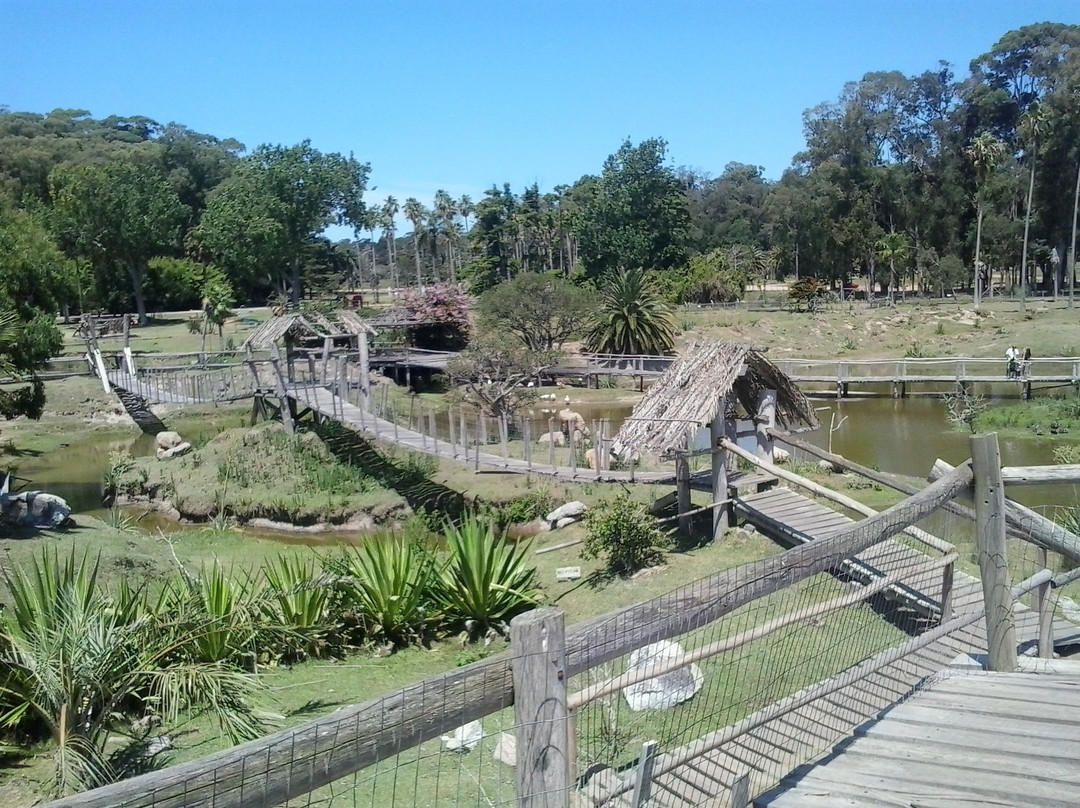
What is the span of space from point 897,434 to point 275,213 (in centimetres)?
2971

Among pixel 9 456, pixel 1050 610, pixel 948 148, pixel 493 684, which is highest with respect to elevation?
pixel 948 148

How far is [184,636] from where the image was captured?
5.96m

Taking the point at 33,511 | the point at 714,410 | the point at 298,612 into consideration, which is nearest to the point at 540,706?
the point at 298,612

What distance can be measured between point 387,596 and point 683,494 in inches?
165

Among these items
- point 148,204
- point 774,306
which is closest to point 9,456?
point 148,204

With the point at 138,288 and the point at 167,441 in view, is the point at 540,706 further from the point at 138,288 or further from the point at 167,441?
the point at 138,288

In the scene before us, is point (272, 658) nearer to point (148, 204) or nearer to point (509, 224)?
point (148, 204)

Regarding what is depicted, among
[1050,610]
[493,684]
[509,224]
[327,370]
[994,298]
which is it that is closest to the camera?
[493,684]

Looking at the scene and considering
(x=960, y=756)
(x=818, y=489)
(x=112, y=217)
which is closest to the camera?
(x=960, y=756)

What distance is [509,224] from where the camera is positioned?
5594 cm

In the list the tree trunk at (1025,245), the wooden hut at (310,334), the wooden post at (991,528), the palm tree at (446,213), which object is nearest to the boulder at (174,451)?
the wooden hut at (310,334)

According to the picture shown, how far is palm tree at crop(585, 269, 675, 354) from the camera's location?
32.6 m

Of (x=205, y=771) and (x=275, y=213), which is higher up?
(x=275, y=213)

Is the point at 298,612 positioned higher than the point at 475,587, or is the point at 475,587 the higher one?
the point at 298,612
